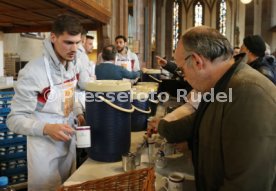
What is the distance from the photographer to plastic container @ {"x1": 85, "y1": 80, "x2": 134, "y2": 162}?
70.7 inches

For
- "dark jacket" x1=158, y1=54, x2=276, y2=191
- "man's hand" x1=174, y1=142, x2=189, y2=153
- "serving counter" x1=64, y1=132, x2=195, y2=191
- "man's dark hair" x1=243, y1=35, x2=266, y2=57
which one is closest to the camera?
"dark jacket" x1=158, y1=54, x2=276, y2=191

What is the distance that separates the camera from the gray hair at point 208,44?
118cm

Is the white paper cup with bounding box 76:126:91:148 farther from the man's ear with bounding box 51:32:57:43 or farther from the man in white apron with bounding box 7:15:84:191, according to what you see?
the man's ear with bounding box 51:32:57:43

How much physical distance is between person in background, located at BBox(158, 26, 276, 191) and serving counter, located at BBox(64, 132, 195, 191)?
0.30 meters

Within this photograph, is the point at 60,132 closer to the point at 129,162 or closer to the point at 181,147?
the point at 129,162

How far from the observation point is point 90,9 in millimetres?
4121

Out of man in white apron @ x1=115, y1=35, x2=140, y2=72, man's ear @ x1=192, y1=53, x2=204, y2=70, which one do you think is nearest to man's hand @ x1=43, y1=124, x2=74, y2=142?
man's ear @ x1=192, y1=53, x2=204, y2=70

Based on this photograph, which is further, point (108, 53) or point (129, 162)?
point (108, 53)

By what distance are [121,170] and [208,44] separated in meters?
0.93

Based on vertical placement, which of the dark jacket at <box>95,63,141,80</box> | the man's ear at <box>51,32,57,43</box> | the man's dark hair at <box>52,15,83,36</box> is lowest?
the dark jacket at <box>95,63,141,80</box>

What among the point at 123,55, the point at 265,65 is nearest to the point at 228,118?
the point at 265,65

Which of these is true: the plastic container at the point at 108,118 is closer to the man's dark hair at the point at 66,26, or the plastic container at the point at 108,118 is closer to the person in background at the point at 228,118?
the man's dark hair at the point at 66,26

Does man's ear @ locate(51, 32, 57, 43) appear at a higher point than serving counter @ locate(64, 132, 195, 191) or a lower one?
higher

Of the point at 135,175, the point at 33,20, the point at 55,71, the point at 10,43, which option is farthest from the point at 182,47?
the point at 10,43
